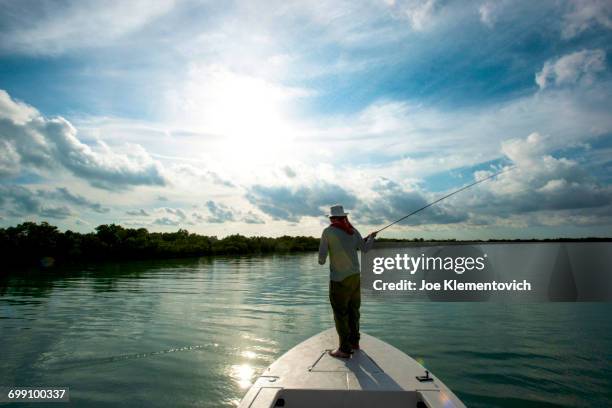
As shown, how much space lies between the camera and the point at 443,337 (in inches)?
489

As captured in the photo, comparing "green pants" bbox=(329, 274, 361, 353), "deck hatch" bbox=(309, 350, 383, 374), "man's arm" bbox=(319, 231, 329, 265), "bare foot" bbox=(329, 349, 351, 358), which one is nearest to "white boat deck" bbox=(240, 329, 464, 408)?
"deck hatch" bbox=(309, 350, 383, 374)

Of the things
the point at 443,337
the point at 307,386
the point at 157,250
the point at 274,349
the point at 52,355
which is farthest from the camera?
the point at 157,250

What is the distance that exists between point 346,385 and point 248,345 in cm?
717

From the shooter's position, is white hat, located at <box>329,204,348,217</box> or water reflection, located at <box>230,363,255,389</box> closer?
white hat, located at <box>329,204,348,217</box>

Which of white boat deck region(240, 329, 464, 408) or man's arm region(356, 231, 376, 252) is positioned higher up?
man's arm region(356, 231, 376, 252)

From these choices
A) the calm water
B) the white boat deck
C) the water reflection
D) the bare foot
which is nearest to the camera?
the white boat deck

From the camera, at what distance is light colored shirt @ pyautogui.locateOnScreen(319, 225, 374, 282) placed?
6.90 meters

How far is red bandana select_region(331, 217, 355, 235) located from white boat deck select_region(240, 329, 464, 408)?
7.43 feet

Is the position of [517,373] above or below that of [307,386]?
below

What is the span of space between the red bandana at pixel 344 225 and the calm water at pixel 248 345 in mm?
4052

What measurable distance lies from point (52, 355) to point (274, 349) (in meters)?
6.18

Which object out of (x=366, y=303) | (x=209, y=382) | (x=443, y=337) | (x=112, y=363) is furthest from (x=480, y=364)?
A: (x=366, y=303)

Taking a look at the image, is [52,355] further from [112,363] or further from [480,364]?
[480,364]

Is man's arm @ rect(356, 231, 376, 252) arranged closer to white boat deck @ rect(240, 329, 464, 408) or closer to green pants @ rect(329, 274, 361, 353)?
green pants @ rect(329, 274, 361, 353)
